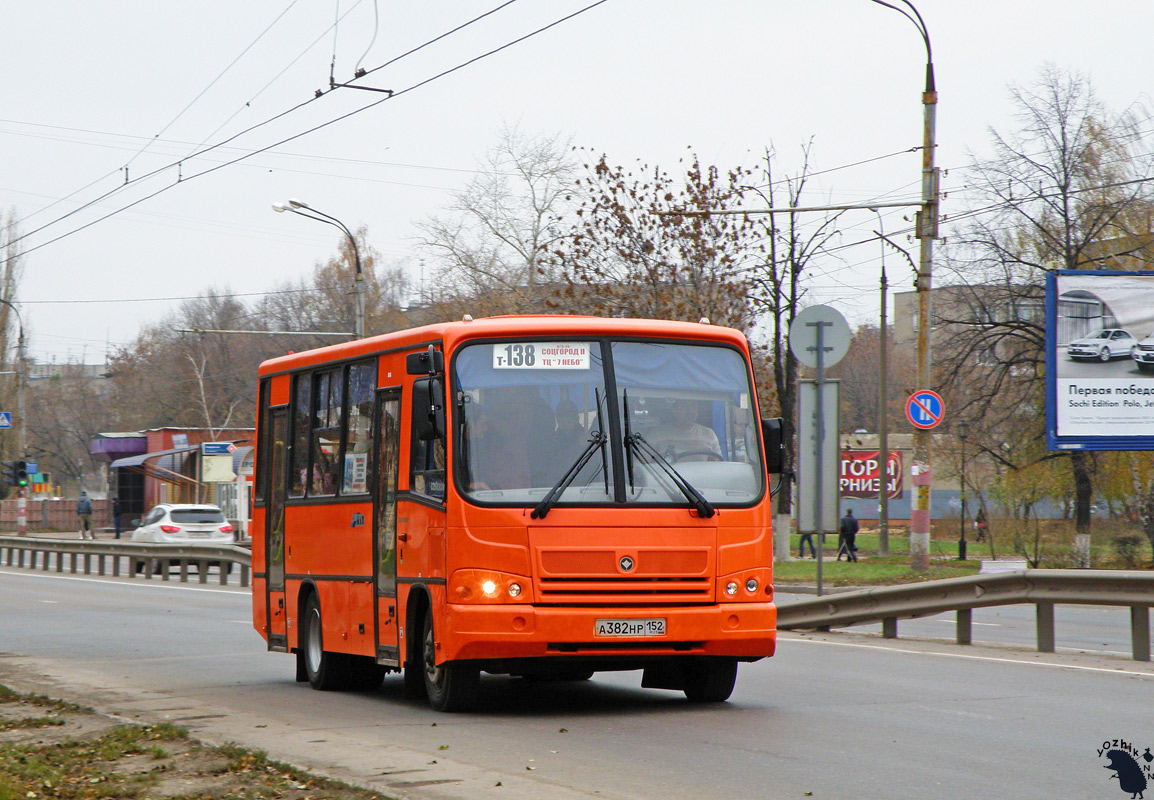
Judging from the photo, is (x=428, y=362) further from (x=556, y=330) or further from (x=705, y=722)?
(x=705, y=722)

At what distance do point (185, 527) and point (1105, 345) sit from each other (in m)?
21.4

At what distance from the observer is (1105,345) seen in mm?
29562

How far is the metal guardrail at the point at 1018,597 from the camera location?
13719 millimetres

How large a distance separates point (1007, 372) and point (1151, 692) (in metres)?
25.2

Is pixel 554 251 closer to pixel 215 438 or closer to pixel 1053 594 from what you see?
pixel 1053 594

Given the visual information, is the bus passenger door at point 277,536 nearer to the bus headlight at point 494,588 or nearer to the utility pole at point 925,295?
the bus headlight at point 494,588

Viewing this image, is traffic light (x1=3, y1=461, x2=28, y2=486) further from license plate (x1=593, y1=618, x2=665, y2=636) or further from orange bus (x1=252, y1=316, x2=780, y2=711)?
license plate (x1=593, y1=618, x2=665, y2=636)

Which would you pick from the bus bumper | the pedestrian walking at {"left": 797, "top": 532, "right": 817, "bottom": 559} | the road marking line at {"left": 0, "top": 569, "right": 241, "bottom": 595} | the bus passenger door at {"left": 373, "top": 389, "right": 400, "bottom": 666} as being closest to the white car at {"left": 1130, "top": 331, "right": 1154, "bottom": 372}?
the pedestrian walking at {"left": 797, "top": 532, "right": 817, "bottom": 559}

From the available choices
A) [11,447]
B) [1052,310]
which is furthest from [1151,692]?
[11,447]

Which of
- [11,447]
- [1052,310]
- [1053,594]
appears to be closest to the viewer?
[1053,594]

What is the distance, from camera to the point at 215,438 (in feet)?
227

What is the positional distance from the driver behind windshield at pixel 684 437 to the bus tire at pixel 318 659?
374 cm

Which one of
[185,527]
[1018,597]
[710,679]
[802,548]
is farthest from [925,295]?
[185,527]

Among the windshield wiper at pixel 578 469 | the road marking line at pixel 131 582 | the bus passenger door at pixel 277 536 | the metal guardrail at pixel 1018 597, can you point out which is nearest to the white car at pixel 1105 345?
the metal guardrail at pixel 1018 597
